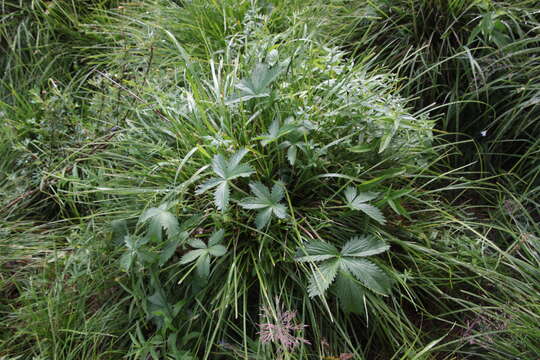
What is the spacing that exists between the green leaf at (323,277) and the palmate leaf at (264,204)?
24 cm

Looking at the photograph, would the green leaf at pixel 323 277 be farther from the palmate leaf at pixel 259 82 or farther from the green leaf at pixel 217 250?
the palmate leaf at pixel 259 82

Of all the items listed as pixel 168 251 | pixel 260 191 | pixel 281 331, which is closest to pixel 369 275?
pixel 281 331

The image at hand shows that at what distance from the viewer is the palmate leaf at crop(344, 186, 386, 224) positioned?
1611 millimetres

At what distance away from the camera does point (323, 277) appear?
1.49 meters

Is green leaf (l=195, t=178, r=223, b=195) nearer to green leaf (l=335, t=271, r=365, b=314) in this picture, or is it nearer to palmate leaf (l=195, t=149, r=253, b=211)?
palmate leaf (l=195, t=149, r=253, b=211)

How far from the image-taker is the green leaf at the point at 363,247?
1.57m

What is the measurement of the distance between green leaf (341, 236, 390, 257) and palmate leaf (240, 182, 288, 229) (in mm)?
271

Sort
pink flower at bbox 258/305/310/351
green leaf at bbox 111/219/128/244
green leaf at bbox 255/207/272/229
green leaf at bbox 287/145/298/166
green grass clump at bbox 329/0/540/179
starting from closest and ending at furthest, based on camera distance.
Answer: pink flower at bbox 258/305/310/351
green leaf at bbox 255/207/272/229
green leaf at bbox 287/145/298/166
green leaf at bbox 111/219/128/244
green grass clump at bbox 329/0/540/179

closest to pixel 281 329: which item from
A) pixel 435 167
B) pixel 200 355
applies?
pixel 200 355

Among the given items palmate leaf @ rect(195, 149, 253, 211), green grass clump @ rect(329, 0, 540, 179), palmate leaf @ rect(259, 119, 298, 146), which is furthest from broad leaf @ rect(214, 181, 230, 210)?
green grass clump @ rect(329, 0, 540, 179)

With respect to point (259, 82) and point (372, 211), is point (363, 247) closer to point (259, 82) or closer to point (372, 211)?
point (372, 211)

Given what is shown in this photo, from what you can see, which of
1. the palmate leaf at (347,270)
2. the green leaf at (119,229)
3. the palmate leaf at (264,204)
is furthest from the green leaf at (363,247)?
the green leaf at (119,229)

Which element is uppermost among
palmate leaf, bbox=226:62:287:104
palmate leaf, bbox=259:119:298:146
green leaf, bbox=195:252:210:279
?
palmate leaf, bbox=226:62:287:104

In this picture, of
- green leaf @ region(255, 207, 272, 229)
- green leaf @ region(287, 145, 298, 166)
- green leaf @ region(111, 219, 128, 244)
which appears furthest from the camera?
green leaf @ region(111, 219, 128, 244)
